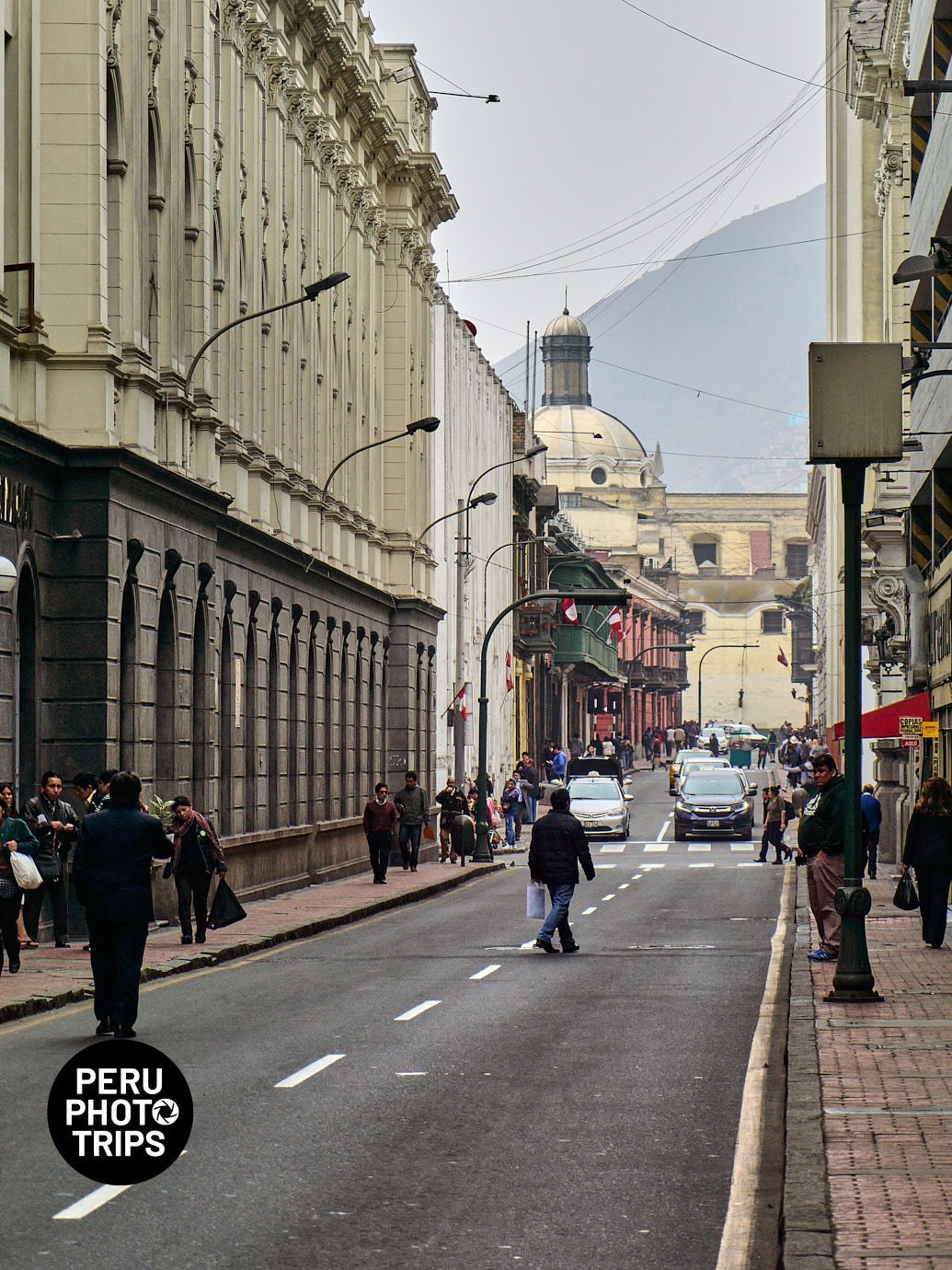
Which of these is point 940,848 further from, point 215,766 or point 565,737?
point 565,737

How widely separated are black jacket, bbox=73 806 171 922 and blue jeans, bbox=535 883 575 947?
959 cm

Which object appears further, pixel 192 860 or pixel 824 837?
pixel 192 860

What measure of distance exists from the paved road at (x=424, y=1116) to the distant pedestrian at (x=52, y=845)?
1714mm

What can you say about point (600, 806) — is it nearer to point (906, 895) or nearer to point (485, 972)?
point (906, 895)

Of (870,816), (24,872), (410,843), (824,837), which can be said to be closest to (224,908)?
(24,872)

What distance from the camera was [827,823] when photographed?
20.4 meters

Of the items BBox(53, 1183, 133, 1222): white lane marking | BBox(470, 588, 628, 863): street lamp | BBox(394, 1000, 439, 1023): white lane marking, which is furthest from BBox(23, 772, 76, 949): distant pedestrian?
BBox(470, 588, 628, 863): street lamp

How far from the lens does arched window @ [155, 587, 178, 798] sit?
28422mm

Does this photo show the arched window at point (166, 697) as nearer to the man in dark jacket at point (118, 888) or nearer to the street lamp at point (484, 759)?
the man in dark jacket at point (118, 888)

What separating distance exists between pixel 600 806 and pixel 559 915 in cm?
3607

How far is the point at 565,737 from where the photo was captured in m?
102

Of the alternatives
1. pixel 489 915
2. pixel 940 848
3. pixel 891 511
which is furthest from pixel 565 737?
pixel 940 848

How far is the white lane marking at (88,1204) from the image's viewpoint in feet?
30.1

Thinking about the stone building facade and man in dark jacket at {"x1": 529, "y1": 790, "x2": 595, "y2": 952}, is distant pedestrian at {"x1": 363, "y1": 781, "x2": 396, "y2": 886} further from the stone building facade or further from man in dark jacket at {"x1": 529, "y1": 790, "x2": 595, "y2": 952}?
man in dark jacket at {"x1": 529, "y1": 790, "x2": 595, "y2": 952}
